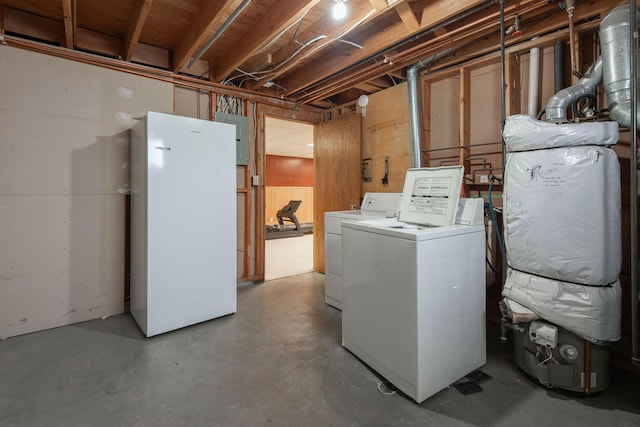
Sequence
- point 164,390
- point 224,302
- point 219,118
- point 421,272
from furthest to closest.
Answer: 1. point 219,118
2. point 224,302
3. point 164,390
4. point 421,272

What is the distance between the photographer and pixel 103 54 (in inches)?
112

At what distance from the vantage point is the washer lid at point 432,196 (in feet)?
6.54

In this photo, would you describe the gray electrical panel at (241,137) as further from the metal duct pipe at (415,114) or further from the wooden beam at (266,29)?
the metal duct pipe at (415,114)

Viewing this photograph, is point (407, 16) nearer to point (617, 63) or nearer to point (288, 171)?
point (617, 63)

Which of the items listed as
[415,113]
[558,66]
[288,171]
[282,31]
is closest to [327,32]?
[282,31]

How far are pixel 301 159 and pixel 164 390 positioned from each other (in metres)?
8.53

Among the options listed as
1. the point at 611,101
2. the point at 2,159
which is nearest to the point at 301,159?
the point at 2,159

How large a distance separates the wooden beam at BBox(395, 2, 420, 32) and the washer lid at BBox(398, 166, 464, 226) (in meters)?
1.07

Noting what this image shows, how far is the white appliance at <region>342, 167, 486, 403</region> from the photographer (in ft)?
5.41

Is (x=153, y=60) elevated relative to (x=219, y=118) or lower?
elevated

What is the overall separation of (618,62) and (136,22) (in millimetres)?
3194

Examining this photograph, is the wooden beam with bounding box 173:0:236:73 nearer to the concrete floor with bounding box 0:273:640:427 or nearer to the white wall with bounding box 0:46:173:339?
the white wall with bounding box 0:46:173:339

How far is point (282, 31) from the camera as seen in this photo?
2359 millimetres

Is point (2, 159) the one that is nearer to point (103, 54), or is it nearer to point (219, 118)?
point (103, 54)
